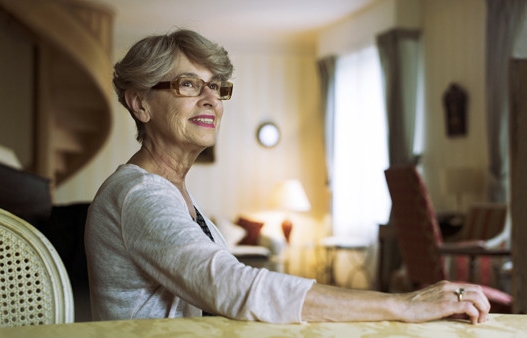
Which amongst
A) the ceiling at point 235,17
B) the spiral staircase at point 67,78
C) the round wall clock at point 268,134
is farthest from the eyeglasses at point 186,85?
the round wall clock at point 268,134

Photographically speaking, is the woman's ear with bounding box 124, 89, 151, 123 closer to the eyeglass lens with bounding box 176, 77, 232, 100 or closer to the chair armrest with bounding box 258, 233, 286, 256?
the eyeglass lens with bounding box 176, 77, 232, 100

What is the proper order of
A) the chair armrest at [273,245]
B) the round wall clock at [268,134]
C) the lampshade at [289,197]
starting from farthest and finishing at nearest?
the round wall clock at [268,134], the lampshade at [289,197], the chair armrest at [273,245]

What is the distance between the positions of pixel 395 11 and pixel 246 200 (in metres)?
3.74

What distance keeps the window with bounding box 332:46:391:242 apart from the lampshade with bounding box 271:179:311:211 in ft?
1.50

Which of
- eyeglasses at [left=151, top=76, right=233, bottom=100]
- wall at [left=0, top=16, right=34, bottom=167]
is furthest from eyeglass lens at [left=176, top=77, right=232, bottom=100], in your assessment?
wall at [left=0, top=16, right=34, bottom=167]

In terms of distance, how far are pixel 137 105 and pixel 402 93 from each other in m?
6.92

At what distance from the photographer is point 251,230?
9.87 meters

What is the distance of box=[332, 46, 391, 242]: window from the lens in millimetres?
8891

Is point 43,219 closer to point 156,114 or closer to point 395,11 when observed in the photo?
point 156,114

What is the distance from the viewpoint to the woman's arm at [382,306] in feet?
3.73

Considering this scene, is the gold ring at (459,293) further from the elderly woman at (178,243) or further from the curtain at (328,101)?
the curtain at (328,101)

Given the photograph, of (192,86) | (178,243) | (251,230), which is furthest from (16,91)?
(178,243)

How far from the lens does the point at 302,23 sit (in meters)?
9.81

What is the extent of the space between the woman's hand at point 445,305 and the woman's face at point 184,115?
549 mm
